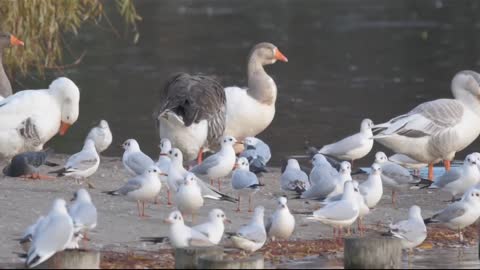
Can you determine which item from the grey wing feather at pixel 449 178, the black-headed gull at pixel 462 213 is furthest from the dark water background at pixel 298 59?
the black-headed gull at pixel 462 213

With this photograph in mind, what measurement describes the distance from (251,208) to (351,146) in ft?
7.78

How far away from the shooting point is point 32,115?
15.0 metres

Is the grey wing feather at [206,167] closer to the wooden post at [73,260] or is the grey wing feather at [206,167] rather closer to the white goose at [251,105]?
the white goose at [251,105]

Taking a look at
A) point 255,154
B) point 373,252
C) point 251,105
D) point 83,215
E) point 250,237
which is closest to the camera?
point 373,252

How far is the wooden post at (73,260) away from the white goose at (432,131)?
274 inches

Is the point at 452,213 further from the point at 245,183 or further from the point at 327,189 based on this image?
the point at 245,183

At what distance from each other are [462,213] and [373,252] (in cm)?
231

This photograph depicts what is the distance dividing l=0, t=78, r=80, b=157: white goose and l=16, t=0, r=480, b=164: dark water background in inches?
147

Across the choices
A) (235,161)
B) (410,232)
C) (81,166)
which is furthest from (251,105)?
(410,232)

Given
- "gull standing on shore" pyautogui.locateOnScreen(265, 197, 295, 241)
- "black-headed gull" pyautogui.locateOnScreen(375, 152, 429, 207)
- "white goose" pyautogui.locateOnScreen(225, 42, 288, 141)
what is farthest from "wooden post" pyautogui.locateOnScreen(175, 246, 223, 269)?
"white goose" pyautogui.locateOnScreen(225, 42, 288, 141)

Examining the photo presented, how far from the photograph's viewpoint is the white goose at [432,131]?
15703mm

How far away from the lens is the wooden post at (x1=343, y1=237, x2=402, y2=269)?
9.58 m

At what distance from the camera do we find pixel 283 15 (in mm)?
46594

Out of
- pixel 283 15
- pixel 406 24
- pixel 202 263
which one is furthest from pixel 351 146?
pixel 283 15
